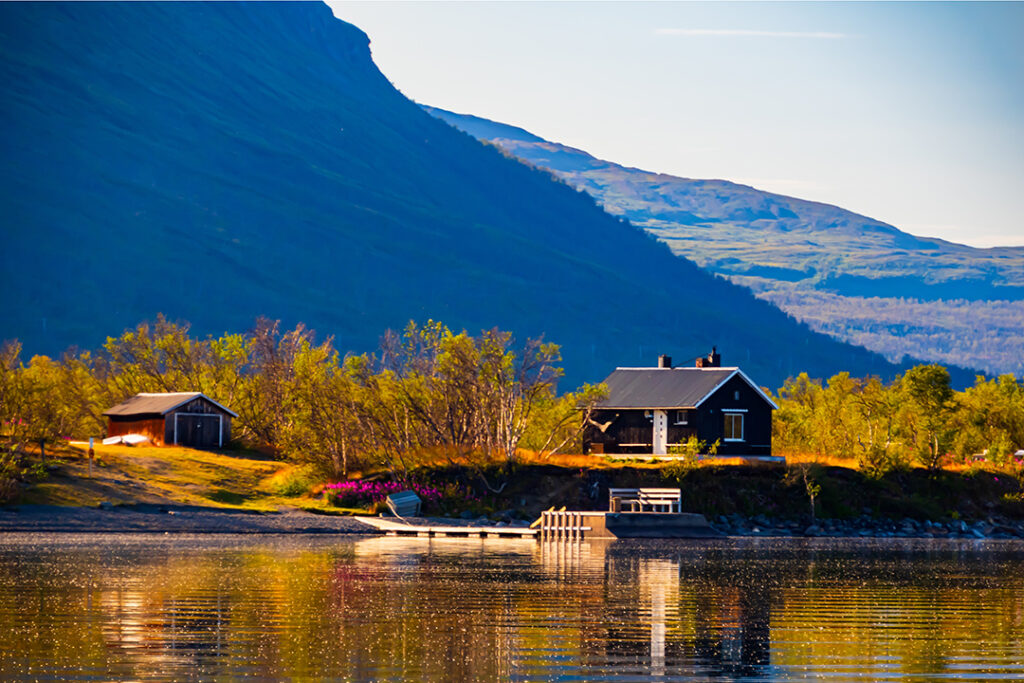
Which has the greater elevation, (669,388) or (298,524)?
(669,388)

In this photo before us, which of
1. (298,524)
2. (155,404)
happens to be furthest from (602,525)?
(155,404)

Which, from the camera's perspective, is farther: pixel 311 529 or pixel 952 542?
pixel 952 542

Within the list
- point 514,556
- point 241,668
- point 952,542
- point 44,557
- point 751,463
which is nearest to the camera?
point 241,668

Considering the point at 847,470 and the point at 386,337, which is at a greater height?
the point at 386,337

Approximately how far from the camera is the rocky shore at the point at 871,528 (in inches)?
2840

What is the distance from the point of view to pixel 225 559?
48.2 meters

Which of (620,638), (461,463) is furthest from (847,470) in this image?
(620,638)

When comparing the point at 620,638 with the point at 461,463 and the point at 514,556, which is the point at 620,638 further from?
the point at 461,463

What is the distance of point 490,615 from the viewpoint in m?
32.9

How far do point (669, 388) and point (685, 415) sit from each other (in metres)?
2.92

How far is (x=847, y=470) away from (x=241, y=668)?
2240 inches

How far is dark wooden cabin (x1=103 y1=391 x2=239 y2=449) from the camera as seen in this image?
285 feet

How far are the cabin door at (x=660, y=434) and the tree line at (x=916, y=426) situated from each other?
35.7ft

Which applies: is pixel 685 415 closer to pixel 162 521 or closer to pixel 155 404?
pixel 162 521
